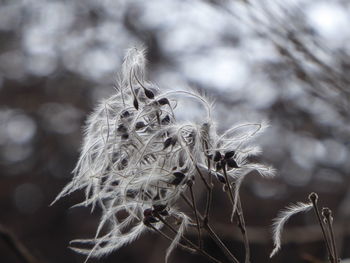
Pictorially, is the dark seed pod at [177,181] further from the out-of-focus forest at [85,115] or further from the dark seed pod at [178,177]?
the out-of-focus forest at [85,115]

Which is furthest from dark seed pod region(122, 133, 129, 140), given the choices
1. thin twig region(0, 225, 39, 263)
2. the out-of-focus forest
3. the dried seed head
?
the out-of-focus forest

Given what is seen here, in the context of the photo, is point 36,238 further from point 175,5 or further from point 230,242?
point 175,5

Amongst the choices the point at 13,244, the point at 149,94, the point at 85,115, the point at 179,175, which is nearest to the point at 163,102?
the point at 149,94

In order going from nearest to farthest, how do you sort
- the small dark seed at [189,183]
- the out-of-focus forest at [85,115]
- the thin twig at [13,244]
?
1. the small dark seed at [189,183]
2. the thin twig at [13,244]
3. the out-of-focus forest at [85,115]

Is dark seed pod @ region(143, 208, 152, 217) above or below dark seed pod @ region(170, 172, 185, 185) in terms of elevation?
below

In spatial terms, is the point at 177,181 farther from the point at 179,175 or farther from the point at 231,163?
the point at 231,163

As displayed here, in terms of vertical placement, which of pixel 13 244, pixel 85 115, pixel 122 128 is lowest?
pixel 85 115

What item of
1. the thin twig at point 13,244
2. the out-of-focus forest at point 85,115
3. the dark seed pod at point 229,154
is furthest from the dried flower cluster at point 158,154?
the out-of-focus forest at point 85,115

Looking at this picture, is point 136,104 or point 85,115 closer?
point 136,104

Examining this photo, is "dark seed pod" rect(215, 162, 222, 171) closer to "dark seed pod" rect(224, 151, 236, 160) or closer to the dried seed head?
"dark seed pod" rect(224, 151, 236, 160)

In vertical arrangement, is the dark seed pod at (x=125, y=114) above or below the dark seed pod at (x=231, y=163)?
below
